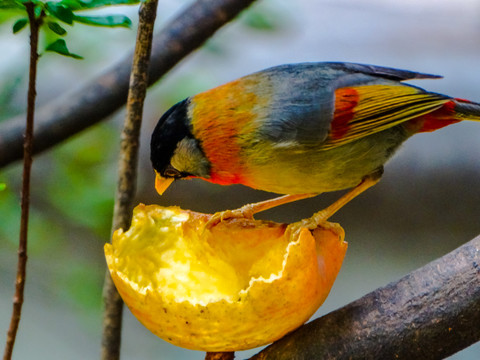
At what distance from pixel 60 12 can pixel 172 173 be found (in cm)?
36

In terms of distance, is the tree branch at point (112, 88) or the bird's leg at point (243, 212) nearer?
the bird's leg at point (243, 212)

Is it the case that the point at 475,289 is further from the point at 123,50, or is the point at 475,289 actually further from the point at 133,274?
the point at 123,50

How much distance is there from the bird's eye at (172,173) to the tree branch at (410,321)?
13.5 inches

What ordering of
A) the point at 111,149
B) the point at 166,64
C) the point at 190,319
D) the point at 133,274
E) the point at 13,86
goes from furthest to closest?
the point at 111,149
the point at 13,86
the point at 166,64
the point at 133,274
the point at 190,319

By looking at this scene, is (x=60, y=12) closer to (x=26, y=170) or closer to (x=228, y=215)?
(x=26, y=170)

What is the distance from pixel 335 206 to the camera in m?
1.07

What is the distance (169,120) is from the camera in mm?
999

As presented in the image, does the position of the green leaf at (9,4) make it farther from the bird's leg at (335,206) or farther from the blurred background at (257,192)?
the blurred background at (257,192)

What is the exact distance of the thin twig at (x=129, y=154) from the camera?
987mm

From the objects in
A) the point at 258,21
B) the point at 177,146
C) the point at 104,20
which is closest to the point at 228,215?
the point at 177,146

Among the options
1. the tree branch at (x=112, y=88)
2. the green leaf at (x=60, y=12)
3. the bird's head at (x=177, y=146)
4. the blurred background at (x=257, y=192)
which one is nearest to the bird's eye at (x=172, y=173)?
the bird's head at (x=177, y=146)

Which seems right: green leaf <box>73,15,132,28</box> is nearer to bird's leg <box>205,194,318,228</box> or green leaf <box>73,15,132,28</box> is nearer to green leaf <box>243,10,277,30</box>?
bird's leg <box>205,194,318,228</box>

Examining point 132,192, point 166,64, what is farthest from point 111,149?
point 132,192

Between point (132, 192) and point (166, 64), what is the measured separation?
46 centimetres
